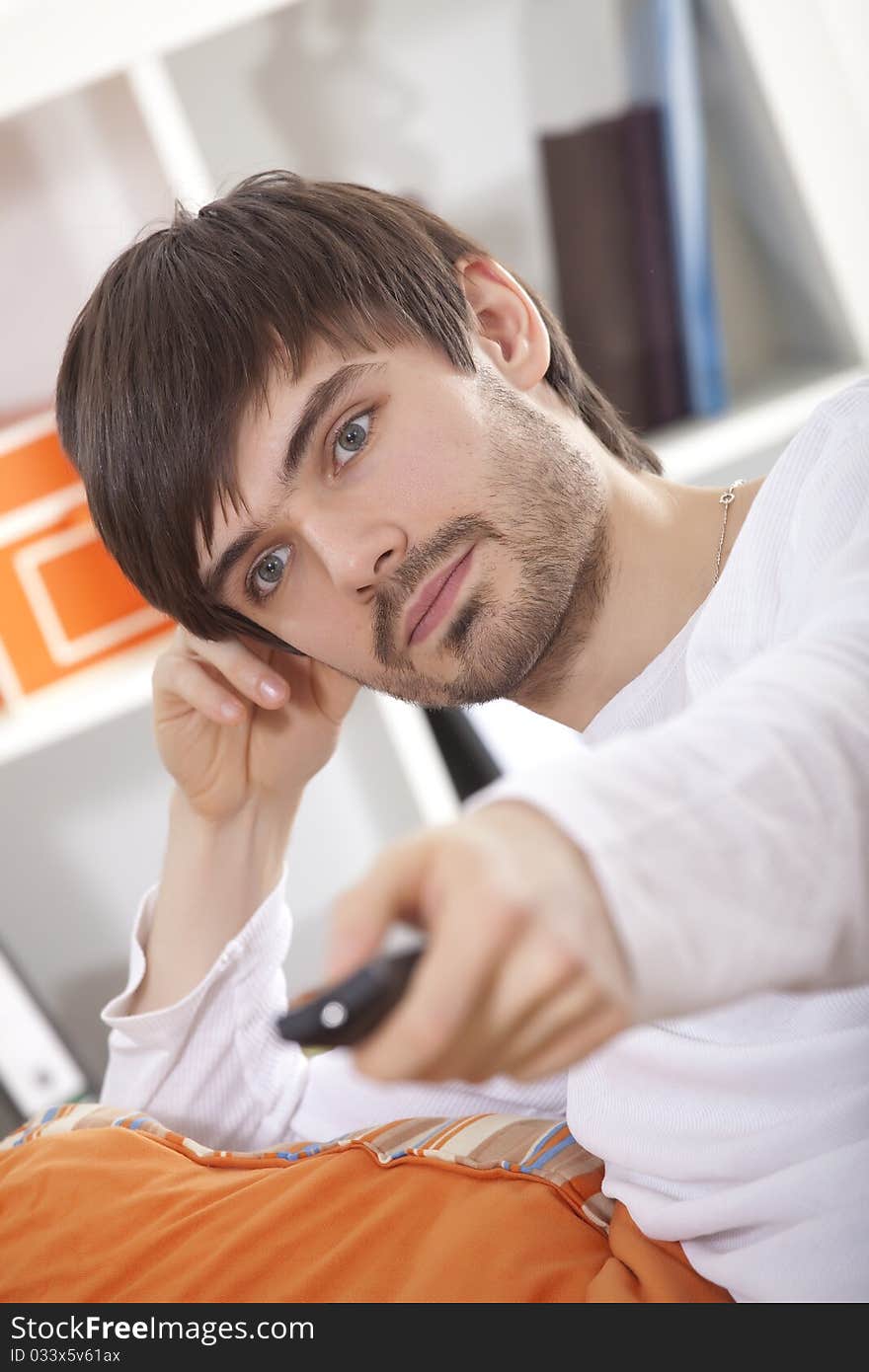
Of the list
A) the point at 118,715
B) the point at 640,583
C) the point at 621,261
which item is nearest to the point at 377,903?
the point at 640,583

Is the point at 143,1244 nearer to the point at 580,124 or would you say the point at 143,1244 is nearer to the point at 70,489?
the point at 70,489

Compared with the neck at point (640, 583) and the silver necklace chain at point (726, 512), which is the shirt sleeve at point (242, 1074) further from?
the silver necklace chain at point (726, 512)

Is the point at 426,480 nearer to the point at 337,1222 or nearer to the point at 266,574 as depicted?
the point at 266,574

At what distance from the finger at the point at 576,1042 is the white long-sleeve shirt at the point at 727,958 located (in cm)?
1

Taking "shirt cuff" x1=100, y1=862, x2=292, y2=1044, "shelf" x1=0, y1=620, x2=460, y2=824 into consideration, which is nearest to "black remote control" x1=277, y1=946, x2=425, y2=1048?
"shirt cuff" x1=100, y1=862, x2=292, y2=1044

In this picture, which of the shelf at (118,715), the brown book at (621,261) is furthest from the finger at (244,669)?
the brown book at (621,261)

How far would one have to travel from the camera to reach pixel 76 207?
65.1 inches

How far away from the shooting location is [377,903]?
1.17 feet

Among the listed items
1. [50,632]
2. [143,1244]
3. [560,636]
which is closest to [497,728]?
[50,632]

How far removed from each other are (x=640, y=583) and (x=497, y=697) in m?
0.16

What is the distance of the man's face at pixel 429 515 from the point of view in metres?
0.93

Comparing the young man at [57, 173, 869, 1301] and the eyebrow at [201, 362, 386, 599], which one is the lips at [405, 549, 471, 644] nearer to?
the young man at [57, 173, 869, 1301]

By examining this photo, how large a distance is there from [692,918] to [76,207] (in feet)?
5.18

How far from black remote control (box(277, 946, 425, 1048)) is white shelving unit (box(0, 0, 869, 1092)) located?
1287mm
